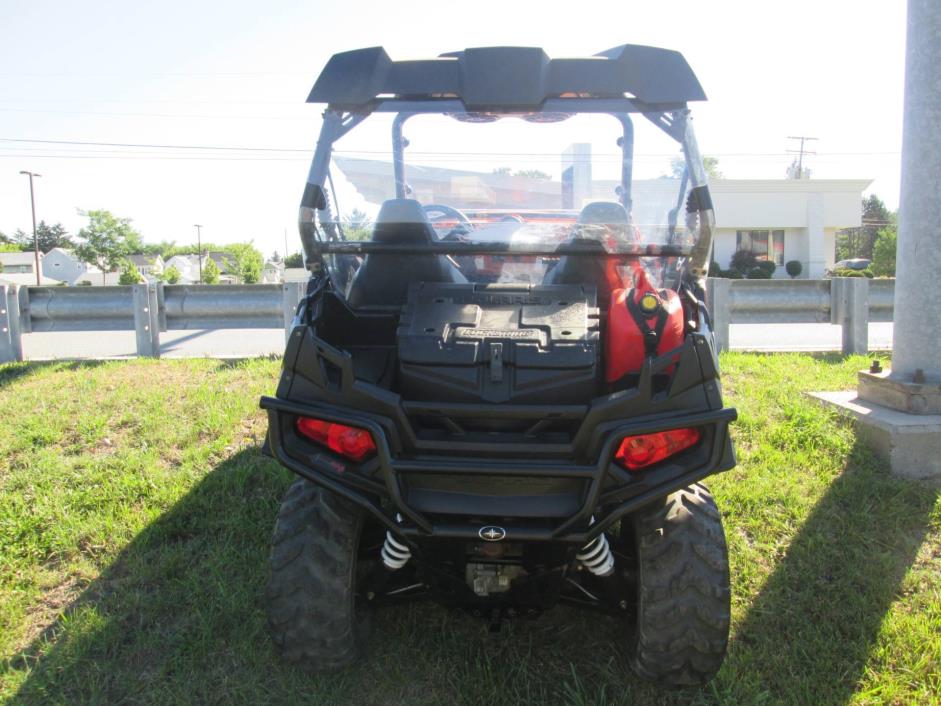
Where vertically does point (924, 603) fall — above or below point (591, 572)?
below

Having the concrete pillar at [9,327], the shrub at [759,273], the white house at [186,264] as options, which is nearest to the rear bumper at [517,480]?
the concrete pillar at [9,327]

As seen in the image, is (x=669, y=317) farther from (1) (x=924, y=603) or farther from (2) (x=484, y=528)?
(1) (x=924, y=603)

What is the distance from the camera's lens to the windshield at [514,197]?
10.1 ft

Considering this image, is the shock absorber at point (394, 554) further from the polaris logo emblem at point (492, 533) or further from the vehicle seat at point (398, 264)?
the vehicle seat at point (398, 264)

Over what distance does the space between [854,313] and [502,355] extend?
5279 mm

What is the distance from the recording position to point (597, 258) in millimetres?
3045

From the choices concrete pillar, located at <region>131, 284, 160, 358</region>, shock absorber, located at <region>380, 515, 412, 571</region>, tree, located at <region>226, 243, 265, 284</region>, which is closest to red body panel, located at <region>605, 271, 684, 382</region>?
shock absorber, located at <region>380, 515, 412, 571</region>

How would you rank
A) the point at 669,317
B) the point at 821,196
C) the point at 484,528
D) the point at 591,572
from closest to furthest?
the point at 484,528, the point at 669,317, the point at 591,572, the point at 821,196

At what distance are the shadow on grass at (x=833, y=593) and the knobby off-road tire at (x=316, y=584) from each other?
1.44 m

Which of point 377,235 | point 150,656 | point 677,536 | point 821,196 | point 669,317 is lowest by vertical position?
point 150,656

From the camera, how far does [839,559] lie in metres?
3.59

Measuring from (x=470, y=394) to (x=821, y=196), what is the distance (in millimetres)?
44878

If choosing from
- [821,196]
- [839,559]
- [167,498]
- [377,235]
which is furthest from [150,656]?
[821,196]

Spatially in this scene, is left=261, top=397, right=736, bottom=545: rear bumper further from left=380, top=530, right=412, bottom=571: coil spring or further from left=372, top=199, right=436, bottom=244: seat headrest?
left=372, top=199, right=436, bottom=244: seat headrest
